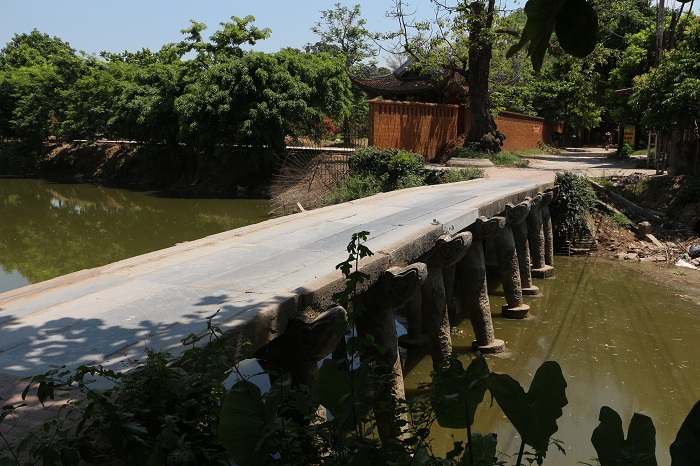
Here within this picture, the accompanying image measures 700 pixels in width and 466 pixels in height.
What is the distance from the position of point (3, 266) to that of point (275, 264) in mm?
9587

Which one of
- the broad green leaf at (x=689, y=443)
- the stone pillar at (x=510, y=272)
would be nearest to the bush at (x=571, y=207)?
the stone pillar at (x=510, y=272)

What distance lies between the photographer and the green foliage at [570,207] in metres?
13.6

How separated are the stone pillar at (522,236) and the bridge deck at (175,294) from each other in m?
1.98

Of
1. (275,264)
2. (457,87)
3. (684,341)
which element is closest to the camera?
(275,264)

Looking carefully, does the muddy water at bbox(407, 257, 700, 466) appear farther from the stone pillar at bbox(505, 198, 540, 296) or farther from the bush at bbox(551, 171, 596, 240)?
the bush at bbox(551, 171, 596, 240)

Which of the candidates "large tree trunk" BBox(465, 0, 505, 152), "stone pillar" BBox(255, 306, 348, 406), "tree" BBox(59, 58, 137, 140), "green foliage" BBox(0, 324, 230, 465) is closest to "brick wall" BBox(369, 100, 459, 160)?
"large tree trunk" BBox(465, 0, 505, 152)

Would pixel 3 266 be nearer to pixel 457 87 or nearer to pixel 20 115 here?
pixel 457 87

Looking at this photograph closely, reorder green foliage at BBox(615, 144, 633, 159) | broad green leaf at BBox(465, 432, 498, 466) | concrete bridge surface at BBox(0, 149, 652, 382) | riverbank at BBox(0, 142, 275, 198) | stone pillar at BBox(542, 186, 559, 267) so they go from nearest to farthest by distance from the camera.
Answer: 1. broad green leaf at BBox(465, 432, 498, 466)
2. concrete bridge surface at BBox(0, 149, 652, 382)
3. stone pillar at BBox(542, 186, 559, 267)
4. riverbank at BBox(0, 142, 275, 198)
5. green foliage at BBox(615, 144, 633, 159)

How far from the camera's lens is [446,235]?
6867 mm

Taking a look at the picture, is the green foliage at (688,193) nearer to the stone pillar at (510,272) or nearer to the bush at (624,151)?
the stone pillar at (510,272)

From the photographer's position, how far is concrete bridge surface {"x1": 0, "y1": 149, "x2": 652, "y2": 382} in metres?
3.69

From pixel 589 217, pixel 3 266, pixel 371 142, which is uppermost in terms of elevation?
pixel 371 142

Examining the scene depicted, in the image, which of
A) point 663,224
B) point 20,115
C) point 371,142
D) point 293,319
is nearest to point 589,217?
point 663,224

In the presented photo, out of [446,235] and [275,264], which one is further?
[446,235]
